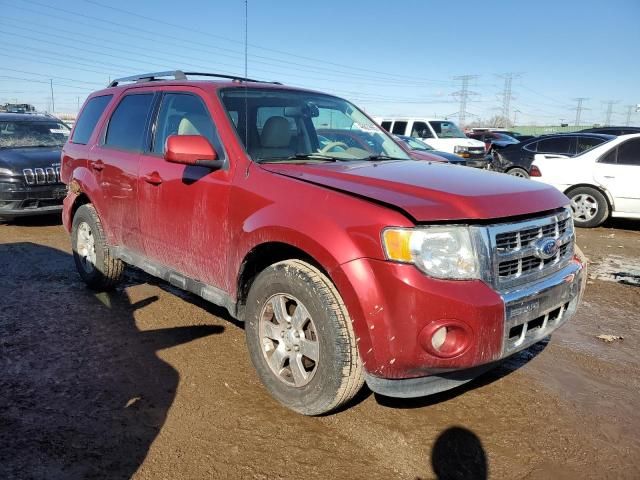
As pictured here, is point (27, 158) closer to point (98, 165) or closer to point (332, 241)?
point (98, 165)

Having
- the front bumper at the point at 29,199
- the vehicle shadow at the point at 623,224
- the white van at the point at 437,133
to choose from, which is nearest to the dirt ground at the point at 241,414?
the front bumper at the point at 29,199

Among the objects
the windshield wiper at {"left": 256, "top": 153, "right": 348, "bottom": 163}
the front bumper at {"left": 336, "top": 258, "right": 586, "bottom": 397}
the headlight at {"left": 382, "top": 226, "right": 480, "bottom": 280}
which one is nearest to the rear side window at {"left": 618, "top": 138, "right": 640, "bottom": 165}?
the windshield wiper at {"left": 256, "top": 153, "right": 348, "bottom": 163}

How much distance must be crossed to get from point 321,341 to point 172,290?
289cm

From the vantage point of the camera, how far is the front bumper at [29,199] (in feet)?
25.0

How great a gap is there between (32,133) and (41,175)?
1.59m

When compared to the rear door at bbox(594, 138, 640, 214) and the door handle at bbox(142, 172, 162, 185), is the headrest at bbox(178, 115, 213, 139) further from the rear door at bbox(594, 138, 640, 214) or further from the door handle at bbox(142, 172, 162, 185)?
the rear door at bbox(594, 138, 640, 214)

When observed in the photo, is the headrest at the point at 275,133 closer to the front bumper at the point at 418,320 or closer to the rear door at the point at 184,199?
the rear door at the point at 184,199

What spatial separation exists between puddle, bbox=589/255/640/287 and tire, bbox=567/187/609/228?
203cm

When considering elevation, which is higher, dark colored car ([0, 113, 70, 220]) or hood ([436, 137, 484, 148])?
hood ([436, 137, 484, 148])

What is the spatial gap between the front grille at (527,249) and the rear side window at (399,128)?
13.1 metres

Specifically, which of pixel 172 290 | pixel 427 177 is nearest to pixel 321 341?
pixel 427 177

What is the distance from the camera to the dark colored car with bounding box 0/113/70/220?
7.66 meters

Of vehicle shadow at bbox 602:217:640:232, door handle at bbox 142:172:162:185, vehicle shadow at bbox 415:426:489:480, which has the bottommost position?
vehicle shadow at bbox 415:426:489:480

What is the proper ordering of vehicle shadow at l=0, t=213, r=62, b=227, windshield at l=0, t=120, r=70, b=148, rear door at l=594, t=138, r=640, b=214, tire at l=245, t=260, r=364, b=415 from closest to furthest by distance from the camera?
tire at l=245, t=260, r=364, b=415 → vehicle shadow at l=0, t=213, r=62, b=227 → rear door at l=594, t=138, r=640, b=214 → windshield at l=0, t=120, r=70, b=148
